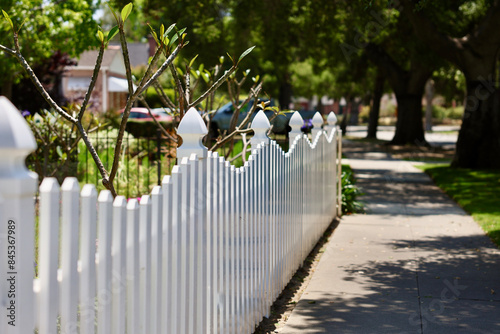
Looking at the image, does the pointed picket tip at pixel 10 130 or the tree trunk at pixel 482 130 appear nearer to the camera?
the pointed picket tip at pixel 10 130

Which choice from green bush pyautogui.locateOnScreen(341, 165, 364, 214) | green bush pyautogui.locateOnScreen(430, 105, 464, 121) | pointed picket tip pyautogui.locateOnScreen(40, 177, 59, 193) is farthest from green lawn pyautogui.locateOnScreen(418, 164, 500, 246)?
green bush pyautogui.locateOnScreen(430, 105, 464, 121)

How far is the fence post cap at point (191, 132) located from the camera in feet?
11.9

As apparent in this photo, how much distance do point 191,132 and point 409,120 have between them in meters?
29.8

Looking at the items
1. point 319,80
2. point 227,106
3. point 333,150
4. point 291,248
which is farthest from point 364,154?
point 319,80

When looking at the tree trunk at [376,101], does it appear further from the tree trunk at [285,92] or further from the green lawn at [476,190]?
the green lawn at [476,190]

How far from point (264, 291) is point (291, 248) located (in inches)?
51.7

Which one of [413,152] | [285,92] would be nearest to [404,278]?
[413,152]

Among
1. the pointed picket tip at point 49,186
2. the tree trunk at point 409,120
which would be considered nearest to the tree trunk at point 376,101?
the tree trunk at point 409,120

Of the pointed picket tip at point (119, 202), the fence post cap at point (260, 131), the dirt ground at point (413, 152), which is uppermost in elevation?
the fence post cap at point (260, 131)

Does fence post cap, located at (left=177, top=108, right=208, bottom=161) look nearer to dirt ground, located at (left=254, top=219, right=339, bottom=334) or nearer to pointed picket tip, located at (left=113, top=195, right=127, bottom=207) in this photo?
pointed picket tip, located at (left=113, top=195, right=127, bottom=207)

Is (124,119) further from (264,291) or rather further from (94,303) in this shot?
(94,303)

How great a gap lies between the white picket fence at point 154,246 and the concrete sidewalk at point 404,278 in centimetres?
58

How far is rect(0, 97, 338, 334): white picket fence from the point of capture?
2.04 meters

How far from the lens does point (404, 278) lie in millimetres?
7070
